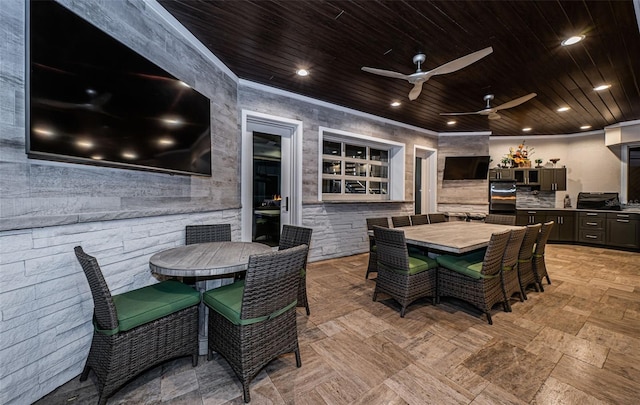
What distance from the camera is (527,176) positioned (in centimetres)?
670

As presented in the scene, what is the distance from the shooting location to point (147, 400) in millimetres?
1493

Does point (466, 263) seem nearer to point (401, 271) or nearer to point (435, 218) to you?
point (401, 271)

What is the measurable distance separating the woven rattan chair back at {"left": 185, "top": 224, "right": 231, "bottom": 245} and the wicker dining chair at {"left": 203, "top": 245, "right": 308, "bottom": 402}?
0.90 metres

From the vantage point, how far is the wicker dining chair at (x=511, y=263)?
2.57m

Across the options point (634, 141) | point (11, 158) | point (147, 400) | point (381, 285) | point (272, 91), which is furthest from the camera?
point (634, 141)

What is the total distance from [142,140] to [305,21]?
1731 millimetres

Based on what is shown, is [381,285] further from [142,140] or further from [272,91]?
[272,91]

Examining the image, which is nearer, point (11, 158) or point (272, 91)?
point (11, 158)

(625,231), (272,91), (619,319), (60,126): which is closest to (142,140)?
(60,126)

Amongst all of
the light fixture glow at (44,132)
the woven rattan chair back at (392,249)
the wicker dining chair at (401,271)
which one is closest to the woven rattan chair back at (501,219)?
the wicker dining chair at (401,271)

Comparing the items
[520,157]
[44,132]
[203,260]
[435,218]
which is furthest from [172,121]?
[520,157]

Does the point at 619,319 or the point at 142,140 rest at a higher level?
the point at 142,140

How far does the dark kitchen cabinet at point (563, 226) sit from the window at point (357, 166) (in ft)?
13.2

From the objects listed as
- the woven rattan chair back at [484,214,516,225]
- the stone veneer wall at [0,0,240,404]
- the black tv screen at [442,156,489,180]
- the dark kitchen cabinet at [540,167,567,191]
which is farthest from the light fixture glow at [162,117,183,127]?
the dark kitchen cabinet at [540,167,567,191]
